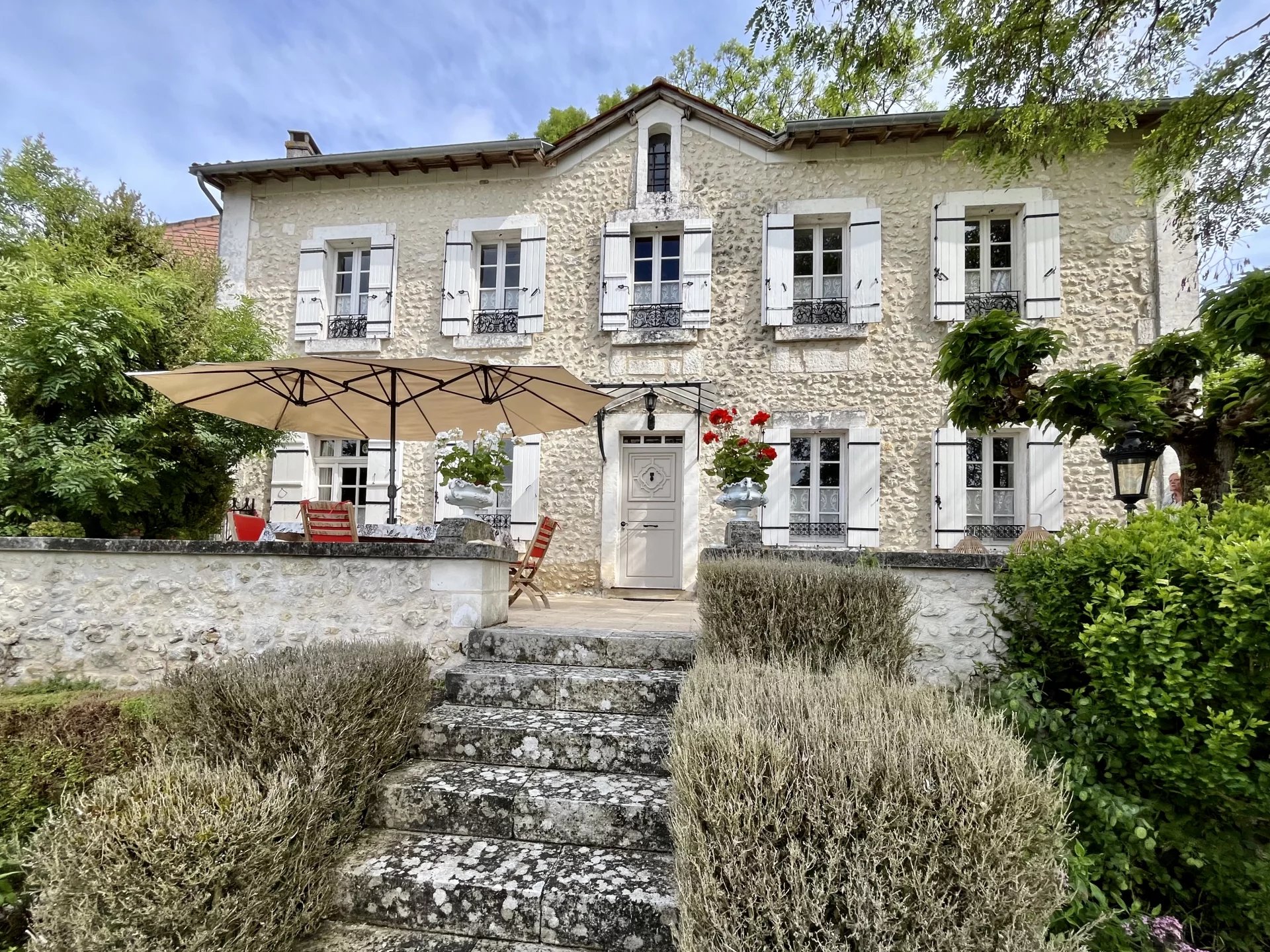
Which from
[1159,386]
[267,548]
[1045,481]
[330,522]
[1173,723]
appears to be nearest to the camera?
[1173,723]

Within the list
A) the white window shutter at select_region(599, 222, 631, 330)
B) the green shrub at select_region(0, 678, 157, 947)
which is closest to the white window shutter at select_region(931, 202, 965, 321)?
the white window shutter at select_region(599, 222, 631, 330)

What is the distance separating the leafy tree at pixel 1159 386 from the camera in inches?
143

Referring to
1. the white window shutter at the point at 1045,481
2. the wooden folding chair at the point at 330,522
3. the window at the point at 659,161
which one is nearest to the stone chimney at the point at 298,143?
the window at the point at 659,161

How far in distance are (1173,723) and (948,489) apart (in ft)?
17.1

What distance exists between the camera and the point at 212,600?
3.82 metres

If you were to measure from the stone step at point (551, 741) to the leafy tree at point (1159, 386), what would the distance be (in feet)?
10.0

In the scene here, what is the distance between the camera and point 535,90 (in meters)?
11.5

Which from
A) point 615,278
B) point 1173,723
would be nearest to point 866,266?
point 615,278

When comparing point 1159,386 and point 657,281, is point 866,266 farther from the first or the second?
point 1159,386

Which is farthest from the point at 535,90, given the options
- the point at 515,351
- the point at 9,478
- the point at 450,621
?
the point at 450,621

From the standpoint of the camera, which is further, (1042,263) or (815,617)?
(1042,263)

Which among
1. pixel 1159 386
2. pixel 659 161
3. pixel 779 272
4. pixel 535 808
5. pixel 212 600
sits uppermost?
pixel 659 161

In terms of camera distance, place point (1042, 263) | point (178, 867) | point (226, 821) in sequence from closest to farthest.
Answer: point (178, 867) < point (226, 821) < point (1042, 263)

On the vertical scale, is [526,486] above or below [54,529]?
above
